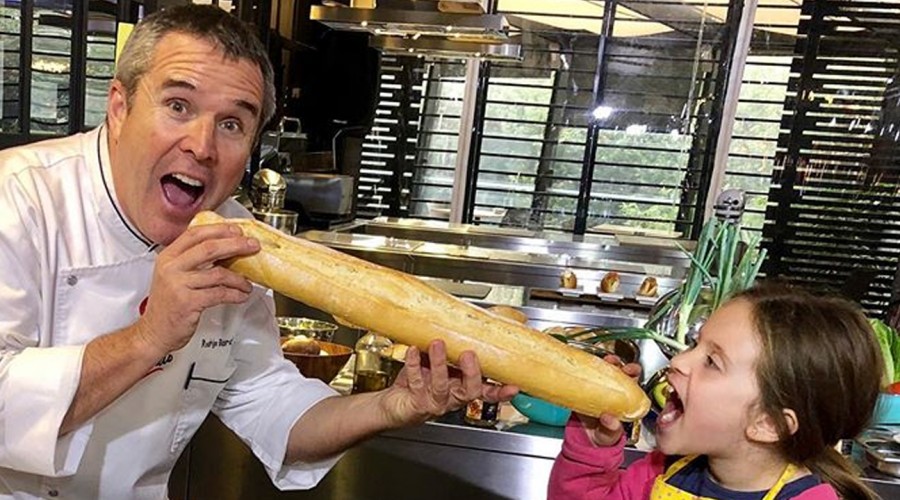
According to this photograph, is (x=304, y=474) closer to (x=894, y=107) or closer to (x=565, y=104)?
(x=565, y=104)

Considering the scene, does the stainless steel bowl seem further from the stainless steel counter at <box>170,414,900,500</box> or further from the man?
the man

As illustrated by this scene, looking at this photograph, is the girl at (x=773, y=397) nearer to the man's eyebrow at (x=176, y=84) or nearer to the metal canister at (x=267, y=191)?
the man's eyebrow at (x=176, y=84)

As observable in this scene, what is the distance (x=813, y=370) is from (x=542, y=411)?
580mm

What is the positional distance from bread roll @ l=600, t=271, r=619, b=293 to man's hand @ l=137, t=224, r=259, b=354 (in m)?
2.49

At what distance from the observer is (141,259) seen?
1224 mm

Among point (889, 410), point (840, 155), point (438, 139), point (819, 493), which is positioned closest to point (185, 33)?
point (819, 493)

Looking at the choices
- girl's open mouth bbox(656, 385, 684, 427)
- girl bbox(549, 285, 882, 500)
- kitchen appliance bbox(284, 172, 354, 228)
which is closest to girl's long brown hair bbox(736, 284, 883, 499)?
girl bbox(549, 285, 882, 500)

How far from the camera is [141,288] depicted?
1.24 meters

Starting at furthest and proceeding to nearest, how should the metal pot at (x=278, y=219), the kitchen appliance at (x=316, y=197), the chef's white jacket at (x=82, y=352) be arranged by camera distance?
1. the kitchen appliance at (x=316, y=197)
2. the metal pot at (x=278, y=219)
3. the chef's white jacket at (x=82, y=352)

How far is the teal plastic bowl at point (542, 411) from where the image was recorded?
62.4 inches

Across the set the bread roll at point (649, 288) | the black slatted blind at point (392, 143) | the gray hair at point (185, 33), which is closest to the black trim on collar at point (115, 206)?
the gray hair at point (185, 33)

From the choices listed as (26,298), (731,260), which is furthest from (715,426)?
(26,298)

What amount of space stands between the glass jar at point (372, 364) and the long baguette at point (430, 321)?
22.9 inches

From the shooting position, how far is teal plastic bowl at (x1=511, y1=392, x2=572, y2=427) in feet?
5.20
